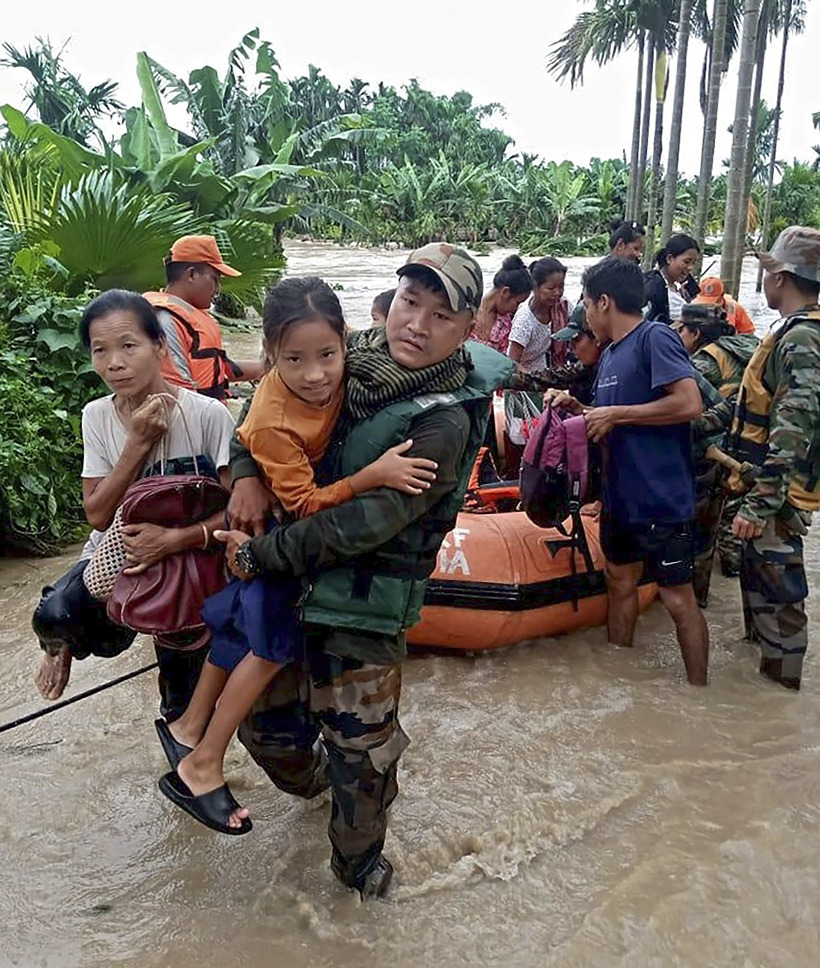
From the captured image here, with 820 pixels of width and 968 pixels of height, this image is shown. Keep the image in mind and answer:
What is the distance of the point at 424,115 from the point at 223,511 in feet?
173

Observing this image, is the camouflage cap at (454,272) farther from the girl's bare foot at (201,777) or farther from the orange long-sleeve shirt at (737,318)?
the orange long-sleeve shirt at (737,318)

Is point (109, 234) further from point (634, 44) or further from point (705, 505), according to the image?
point (634, 44)

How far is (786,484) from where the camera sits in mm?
3713

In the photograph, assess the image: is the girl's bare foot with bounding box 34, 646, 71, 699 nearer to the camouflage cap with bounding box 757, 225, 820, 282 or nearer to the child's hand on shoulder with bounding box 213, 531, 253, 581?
the child's hand on shoulder with bounding box 213, 531, 253, 581

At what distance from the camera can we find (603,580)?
4426 mm

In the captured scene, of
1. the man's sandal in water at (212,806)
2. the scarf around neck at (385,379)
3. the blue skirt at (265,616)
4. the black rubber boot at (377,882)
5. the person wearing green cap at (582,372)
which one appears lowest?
the black rubber boot at (377,882)

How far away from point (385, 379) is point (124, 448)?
839 millimetres

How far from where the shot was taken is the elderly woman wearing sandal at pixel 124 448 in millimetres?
2406

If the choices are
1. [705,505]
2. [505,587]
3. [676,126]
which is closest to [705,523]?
[705,505]

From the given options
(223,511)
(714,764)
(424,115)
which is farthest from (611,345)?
(424,115)

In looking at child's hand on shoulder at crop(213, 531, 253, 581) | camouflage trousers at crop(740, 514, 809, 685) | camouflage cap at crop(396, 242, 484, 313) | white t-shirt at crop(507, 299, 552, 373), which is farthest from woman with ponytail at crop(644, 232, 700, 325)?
child's hand on shoulder at crop(213, 531, 253, 581)

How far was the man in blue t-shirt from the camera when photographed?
3.64m

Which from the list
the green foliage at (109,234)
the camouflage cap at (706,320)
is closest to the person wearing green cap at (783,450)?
the camouflage cap at (706,320)

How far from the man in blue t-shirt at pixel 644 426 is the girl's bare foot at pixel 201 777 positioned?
2155 mm
